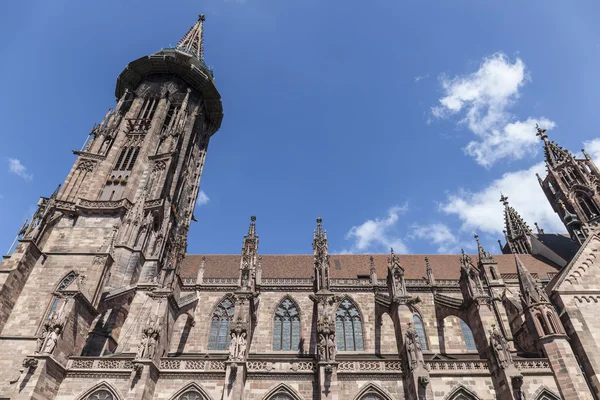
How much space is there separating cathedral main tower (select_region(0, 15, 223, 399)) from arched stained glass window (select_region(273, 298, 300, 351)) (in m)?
5.19

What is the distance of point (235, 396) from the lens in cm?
1270

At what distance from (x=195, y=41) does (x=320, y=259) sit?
3033 cm

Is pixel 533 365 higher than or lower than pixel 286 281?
lower

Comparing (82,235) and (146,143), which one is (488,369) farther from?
(146,143)

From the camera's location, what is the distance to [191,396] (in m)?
13.6

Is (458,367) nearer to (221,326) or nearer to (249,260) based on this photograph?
(249,260)

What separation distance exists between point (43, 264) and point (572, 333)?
77.3ft

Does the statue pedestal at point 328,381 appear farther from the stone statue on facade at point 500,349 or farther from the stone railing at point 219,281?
the stone railing at point 219,281

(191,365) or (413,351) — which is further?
(191,365)

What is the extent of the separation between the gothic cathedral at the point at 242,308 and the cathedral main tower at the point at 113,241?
77 mm

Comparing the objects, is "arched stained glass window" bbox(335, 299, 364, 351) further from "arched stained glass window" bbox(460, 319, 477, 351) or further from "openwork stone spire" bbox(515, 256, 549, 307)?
"openwork stone spire" bbox(515, 256, 549, 307)

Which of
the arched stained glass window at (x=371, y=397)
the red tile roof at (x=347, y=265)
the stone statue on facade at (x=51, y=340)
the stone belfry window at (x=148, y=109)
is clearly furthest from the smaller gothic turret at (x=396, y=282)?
the stone belfry window at (x=148, y=109)

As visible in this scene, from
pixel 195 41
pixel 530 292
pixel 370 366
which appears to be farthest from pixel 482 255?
pixel 195 41

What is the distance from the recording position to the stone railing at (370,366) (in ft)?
46.4
